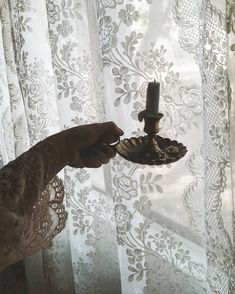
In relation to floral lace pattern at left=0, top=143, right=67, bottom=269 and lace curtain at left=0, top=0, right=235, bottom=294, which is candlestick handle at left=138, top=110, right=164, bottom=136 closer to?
lace curtain at left=0, top=0, right=235, bottom=294

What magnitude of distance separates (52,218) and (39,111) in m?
0.39

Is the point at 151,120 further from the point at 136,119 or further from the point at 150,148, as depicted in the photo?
the point at 136,119

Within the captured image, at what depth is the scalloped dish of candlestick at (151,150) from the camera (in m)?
0.62

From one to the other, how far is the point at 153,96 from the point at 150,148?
0.09 m

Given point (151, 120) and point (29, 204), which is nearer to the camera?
point (151, 120)

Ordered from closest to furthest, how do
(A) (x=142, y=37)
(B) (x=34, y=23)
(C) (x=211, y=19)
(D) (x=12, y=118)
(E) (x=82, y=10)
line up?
(C) (x=211, y=19), (A) (x=142, y=37), (E) (x=82, y=10), (B) (x=34, y=23), (D) (x=12, y=118)

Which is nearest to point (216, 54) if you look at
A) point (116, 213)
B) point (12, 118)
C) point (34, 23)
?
point (116, 213)

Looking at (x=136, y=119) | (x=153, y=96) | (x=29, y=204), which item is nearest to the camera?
(x=153, y=96)

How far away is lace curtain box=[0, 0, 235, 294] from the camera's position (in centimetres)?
75

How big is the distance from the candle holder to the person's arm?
0.07 metres

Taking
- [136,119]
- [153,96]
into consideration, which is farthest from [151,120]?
[136,119]

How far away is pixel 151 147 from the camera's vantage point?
654mm

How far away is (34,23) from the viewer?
1108 mm

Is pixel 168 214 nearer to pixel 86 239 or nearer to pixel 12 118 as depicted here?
pixel 86 239
